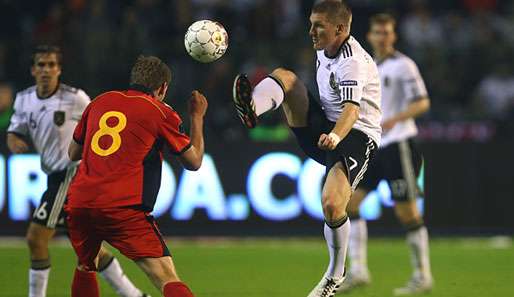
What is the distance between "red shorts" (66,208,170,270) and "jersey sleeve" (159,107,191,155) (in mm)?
436

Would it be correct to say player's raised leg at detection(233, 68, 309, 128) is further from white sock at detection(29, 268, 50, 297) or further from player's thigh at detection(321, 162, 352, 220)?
white sock at detection(29, 268, 50, 297)

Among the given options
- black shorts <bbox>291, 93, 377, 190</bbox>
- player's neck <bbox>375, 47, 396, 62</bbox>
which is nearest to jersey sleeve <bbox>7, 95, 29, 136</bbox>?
black shorts <bbox>291, 93, 377, 190</bbox>

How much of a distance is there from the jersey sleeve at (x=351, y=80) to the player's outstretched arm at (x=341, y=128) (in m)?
0.06

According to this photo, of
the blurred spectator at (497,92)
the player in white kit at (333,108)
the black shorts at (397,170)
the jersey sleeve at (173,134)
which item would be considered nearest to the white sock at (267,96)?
the player in white kit at (333,108)

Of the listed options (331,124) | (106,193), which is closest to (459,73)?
(331,124)

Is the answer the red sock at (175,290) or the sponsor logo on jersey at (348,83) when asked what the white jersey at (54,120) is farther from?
the red sock at (175,290)

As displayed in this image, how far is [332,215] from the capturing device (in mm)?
7438

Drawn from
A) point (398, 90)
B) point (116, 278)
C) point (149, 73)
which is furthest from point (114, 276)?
point (398, 90)

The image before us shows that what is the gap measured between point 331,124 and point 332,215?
653 millimetres

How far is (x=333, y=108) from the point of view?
7.69m

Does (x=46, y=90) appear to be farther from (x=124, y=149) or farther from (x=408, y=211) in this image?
(x=408, y=211)

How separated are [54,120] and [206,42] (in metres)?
1.75

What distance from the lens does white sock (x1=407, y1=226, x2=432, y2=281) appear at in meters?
9.51

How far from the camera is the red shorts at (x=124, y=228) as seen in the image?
6484 millimetres
